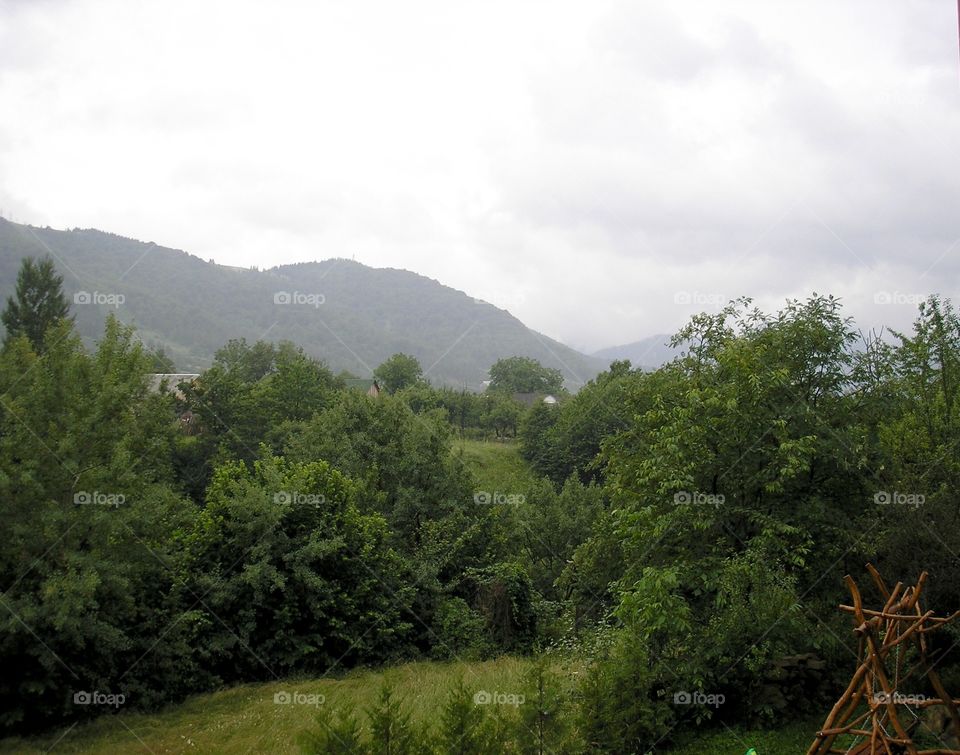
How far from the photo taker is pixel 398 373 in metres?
98.7

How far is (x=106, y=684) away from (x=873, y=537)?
15.6 meters

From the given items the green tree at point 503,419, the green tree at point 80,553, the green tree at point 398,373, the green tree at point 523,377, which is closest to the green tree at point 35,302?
the green tree at point 80,553

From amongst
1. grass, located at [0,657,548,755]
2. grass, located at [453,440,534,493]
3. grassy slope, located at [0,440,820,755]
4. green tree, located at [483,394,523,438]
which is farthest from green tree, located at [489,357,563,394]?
grass, located at [0,657,548,755]

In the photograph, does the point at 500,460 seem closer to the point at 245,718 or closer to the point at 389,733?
the point at 245,718

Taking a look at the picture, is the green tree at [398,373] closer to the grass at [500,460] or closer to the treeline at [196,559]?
the grass at [500,460]

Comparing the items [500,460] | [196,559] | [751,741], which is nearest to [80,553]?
[196,559]

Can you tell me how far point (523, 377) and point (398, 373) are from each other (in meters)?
33.4

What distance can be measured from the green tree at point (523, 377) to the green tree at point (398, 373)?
24.1m

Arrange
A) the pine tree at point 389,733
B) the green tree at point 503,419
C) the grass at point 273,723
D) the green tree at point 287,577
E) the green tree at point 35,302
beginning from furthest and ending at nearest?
the green tree at point 503,419
the green tree at point 35,302
the green tree at point 287,577
the grass at point 273,723
the pine tree at point 389,733

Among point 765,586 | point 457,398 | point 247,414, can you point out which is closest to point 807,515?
point 765,586

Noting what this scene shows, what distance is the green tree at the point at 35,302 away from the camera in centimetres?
5209

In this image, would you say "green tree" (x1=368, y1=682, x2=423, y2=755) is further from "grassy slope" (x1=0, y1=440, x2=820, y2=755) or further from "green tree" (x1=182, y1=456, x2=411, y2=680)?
"green tree" (x1=182, y1=456, x2=411, y2=680)

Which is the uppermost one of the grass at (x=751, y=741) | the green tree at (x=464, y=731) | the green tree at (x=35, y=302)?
the green tree at (x=35, y=302)

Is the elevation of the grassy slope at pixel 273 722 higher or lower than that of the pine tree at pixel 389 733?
lower
